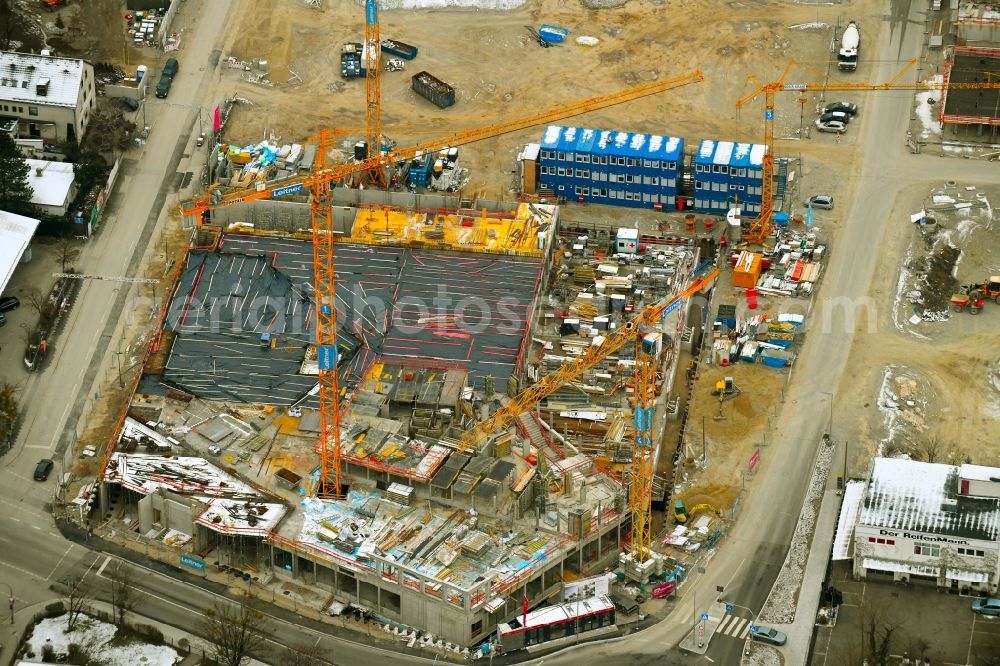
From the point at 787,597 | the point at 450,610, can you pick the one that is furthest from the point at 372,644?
the point at 787,597

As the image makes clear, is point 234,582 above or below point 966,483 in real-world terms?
below

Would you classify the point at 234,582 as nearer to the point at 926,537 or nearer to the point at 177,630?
the point at 177,630

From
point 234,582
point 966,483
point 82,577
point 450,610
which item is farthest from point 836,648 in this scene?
point 82,577

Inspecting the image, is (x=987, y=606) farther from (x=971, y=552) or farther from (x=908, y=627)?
(x=908, y=627)

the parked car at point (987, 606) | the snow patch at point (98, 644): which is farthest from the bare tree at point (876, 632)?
the snow patch at point (98, 644)

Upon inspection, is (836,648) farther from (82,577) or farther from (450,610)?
(82,577)
